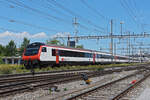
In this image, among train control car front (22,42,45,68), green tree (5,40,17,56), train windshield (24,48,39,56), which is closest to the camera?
train control car front (22,42,45,68)

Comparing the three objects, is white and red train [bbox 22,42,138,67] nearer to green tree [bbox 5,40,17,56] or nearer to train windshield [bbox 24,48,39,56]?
train windshield [bbox 24,48,39,56]

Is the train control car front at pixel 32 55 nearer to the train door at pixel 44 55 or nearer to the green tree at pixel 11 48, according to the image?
the train door at pixel 44 55

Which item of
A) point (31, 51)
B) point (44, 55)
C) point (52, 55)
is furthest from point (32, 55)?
point (52, 55)

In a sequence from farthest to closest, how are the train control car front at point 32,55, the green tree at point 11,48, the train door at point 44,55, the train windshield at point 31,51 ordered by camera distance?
the green tree at point 11,48, the train windshield at point 31,51, the train door at point 44,55, the train control car front at point 32,55

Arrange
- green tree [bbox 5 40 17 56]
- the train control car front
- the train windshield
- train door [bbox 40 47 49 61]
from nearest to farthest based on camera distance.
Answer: the train control car front → train door [bbox 40 47 49 61] → the train windshield → green tree [bbox 5 40 17 56]

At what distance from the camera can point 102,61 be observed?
4166 cm

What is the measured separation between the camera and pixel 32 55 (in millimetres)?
23859

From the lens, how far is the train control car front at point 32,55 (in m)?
23.4

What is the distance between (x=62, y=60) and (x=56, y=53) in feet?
5.93

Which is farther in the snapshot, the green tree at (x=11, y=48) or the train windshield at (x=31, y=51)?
the green tree at (x=11, y=48)

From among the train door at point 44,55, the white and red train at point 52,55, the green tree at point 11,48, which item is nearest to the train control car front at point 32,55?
the white and red train at point 52,55

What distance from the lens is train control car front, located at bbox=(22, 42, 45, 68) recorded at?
23391mm

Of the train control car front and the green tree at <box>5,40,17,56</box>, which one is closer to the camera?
the train control car front

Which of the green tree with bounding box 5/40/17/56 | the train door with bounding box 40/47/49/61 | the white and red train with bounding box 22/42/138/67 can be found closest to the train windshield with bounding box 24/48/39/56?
the white and red train with bounding box 22/42/138/67
